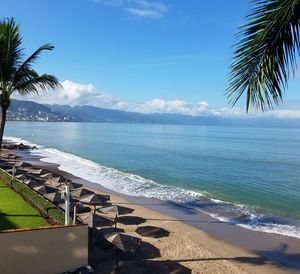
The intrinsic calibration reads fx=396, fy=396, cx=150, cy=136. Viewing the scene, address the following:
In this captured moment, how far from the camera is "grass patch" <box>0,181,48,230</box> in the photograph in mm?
14008

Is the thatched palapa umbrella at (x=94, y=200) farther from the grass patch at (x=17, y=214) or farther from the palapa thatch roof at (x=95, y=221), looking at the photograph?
the palapa thatch roof at (x=95, y=221)

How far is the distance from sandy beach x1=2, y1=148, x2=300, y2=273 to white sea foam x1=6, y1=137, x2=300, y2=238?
157 cm

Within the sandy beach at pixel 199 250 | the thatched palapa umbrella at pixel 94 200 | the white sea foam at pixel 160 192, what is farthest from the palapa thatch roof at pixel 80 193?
the white sea foam at pixel 160 192

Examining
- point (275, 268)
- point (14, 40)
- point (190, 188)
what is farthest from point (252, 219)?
point (14, 40)

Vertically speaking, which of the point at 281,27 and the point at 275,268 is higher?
the point at 281,27

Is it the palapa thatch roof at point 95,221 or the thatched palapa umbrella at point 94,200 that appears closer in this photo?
the palapa thatch roof at point 95,221

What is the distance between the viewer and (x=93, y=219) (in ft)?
53.9

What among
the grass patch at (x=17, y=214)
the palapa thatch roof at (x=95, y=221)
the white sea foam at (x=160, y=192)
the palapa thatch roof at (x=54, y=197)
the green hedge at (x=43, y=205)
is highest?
the green hedge at (x=43, y=205)

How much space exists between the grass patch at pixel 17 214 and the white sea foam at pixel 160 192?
13.2 metres

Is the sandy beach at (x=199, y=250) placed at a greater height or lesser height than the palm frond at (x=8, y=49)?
lesser

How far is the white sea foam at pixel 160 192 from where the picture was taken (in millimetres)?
24209

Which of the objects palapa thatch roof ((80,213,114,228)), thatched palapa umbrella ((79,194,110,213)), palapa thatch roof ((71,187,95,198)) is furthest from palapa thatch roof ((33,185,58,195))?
palapa thatch roof ((80,213,114,228))

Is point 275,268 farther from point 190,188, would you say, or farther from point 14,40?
point 190,188

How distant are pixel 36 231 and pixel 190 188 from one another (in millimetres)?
28562
